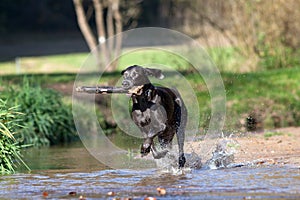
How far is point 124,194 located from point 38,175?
88.4 inches

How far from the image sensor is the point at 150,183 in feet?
33.0

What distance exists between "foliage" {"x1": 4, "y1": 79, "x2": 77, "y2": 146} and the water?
12.1ft

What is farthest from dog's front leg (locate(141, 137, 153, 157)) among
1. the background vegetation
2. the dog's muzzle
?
the background vegetation

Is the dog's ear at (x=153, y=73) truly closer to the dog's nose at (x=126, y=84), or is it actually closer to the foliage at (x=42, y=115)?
the dog's nose at (x=126, y=84)

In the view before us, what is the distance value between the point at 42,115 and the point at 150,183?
6.41 m

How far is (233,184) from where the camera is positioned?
9617 mm

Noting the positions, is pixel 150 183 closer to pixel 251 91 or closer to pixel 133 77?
pixel 133 77

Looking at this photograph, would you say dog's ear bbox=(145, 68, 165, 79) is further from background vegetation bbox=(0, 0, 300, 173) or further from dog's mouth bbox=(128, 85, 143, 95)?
background vegetation bbox=(0, 0, 300, 173)

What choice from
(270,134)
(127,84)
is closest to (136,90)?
(127,84)

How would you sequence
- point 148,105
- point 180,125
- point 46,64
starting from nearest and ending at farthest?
point 148,105 → point 180,125 → point 46,64

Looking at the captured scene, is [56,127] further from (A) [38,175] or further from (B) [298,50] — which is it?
(B) [298,50]

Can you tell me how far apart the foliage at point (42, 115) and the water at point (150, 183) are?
3.68m

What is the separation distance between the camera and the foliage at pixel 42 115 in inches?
618

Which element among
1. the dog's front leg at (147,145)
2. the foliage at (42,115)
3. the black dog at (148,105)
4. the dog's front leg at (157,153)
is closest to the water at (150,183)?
the dog's front leg at (157,153)
